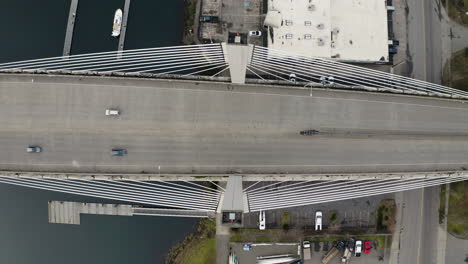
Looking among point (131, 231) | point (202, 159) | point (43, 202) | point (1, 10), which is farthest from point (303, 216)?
point (1, 10)

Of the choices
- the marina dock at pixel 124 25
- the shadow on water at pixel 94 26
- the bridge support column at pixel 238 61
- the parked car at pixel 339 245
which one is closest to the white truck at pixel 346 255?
the parked car at pixel 339 245

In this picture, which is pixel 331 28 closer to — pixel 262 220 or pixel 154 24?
pixel 154 24

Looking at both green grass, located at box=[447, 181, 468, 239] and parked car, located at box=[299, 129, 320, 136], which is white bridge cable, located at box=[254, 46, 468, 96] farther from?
green grass, located at box=[447, 181, 468, 239]

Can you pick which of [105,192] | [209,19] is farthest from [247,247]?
[209,19]

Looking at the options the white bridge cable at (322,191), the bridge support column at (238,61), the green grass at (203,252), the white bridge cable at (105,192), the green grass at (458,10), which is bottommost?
the green grass at (203,252)

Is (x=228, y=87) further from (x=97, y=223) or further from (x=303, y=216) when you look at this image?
(x=97, y=223)

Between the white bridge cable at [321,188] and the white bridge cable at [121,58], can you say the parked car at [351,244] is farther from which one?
the white bridge cable at [121,58]
